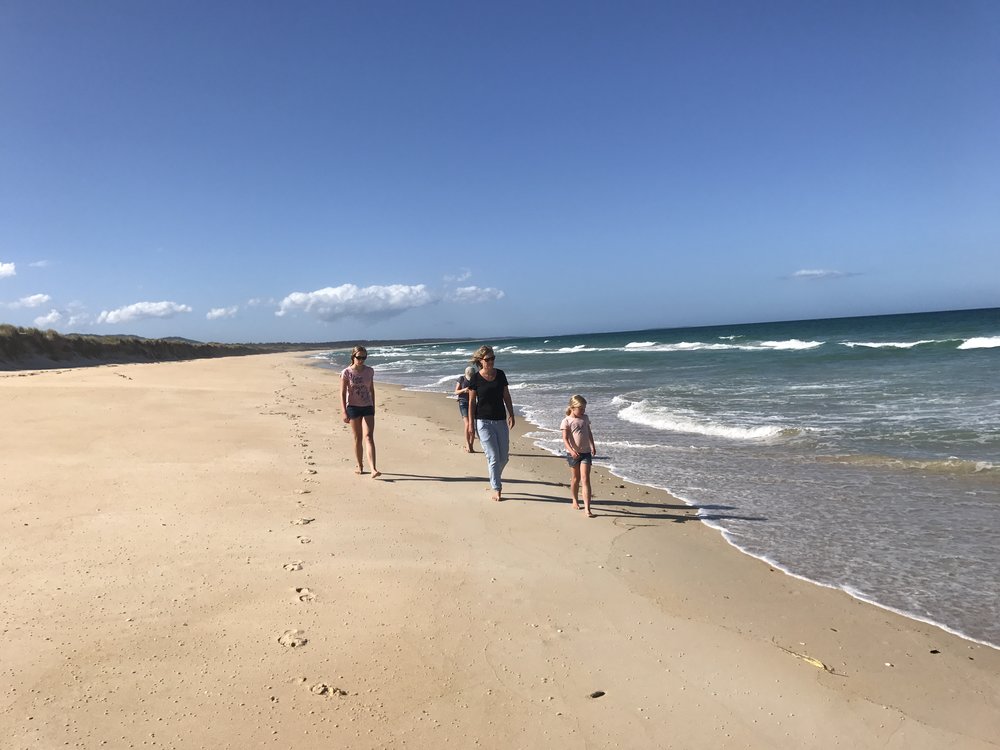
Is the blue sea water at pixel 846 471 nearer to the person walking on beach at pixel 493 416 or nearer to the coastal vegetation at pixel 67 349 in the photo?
the person walking on beach at pixel 493 416

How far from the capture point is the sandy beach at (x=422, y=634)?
2939 mm

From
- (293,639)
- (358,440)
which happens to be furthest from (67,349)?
(293,639)

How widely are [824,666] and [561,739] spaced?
1817 millimetres

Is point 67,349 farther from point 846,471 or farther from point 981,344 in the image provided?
point 981,344

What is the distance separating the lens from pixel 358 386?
779 centimetres

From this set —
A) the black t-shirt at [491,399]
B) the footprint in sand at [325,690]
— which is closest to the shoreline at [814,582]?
the black t-shirt at [491,399]

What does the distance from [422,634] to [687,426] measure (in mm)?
9410

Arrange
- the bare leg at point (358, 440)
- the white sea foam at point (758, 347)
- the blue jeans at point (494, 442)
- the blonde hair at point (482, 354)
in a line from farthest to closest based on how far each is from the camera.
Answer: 1. the white sea foam at point (758, 347)
2. the bare leg at point (358, 440)
3. the blue jeans at point (494, 442)
4. the blonde hair at point (482, 354)

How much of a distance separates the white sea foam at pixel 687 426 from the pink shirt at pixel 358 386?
21.5ft

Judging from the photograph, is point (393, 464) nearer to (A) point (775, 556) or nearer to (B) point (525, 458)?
(B) point (525, 458)

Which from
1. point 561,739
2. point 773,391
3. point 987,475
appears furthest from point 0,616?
point 773,391

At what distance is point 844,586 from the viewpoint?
4.79 meters

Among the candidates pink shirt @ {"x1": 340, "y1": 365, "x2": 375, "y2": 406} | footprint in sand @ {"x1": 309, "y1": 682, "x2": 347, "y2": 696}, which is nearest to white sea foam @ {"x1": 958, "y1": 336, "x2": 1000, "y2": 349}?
pink shirt @ {"x1": 340, "y1": 365, "x2": 375, "y2": 406}

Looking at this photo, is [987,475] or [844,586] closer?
[844,586]
